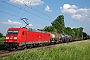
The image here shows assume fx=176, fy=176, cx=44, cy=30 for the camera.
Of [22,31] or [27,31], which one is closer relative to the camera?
[22,31]

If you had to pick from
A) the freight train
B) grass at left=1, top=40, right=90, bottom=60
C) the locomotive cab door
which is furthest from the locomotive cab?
grass at left=1, top=40, right=90, bottom=60

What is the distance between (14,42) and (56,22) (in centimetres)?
7191

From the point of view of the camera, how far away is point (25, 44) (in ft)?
89.7

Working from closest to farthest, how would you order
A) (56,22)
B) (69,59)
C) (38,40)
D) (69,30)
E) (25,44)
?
(69,59) < (25,44) < (38,40) < (56,22) < (69,30)

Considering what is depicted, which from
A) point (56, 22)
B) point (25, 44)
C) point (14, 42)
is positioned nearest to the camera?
Result: point (14, 42)

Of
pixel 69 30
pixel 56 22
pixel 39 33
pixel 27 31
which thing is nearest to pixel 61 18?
pixel 56 22

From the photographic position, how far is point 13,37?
2538 cm

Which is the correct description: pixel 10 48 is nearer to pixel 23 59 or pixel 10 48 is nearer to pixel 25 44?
pixel 25 44

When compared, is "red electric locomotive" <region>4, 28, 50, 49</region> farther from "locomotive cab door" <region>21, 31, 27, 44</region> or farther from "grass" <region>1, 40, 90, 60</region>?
"grass" <region>1, 40, 90, 60</region>

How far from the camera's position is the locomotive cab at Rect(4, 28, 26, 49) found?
2501cm

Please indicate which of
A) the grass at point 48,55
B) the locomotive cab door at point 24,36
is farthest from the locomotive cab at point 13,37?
the grass at point 48,55

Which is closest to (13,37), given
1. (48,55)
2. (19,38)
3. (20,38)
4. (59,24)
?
(19,38)

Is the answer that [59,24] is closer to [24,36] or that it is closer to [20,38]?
[24,36]

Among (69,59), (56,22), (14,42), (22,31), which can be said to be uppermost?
(56,22)
